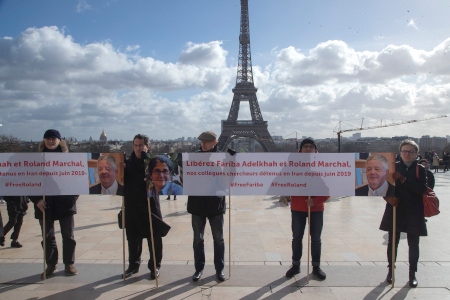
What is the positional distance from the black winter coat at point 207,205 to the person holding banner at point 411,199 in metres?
2.08

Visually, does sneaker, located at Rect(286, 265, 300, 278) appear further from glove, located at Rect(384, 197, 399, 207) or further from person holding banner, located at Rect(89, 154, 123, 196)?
person holding banner, located at Rect(89, 154, 123, 196)

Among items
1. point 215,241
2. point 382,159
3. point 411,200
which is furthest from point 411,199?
point 215,241

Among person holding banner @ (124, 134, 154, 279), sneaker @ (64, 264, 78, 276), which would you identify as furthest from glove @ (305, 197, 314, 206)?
sneaker @ (64, 264, 78, 276)

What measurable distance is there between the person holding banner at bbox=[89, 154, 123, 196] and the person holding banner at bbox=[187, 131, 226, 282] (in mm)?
982

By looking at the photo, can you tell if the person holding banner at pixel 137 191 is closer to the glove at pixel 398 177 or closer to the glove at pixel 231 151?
the glove at pixel 231 151

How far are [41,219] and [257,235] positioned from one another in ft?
12.7

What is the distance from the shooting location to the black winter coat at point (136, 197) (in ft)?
16.0

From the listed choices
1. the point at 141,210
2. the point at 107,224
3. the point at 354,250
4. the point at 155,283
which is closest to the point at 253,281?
the point at 155,283

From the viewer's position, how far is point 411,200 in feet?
15.0

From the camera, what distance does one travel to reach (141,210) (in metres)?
4.91

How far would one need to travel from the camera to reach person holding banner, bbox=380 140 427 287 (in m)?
4.47

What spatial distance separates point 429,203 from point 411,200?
0.19m

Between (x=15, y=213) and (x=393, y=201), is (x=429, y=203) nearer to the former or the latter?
(x=393, y=201)

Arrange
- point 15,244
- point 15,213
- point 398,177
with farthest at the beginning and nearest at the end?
point 15,213 → point 15,244 → point 398,177
